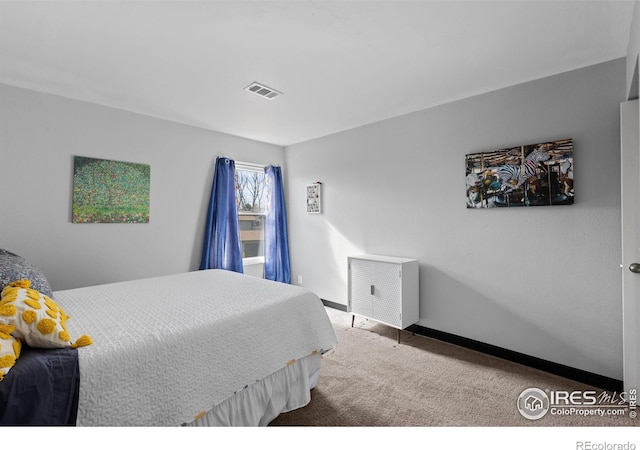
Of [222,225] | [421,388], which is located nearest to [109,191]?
[222,225]

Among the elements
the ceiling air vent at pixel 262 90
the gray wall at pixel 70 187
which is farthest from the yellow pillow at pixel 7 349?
the ceiling air vent at pixel 262 90

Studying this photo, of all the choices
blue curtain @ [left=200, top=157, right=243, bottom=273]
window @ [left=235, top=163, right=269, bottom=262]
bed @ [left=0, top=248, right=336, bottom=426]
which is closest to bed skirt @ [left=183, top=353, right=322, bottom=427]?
bed @ [left=0, top=248, right=336, bottom=426]

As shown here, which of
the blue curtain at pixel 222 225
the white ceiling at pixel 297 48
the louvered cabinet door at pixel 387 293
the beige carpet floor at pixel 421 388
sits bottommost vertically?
the beige carpet floor at pixel 421 388

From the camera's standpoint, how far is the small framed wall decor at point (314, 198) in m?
4.31

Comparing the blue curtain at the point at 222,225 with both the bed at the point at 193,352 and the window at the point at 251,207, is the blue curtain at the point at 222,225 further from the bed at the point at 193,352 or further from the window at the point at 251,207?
the bed at the point at 193,352

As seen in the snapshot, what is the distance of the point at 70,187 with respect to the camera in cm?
290

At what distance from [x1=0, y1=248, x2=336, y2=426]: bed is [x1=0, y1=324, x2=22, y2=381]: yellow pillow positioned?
4cm

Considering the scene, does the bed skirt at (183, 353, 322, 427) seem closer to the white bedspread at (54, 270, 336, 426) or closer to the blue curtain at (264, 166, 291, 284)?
the white bedspread at (54, 270, 336, 426)

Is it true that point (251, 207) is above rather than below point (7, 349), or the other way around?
above

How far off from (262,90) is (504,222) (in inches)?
98.2

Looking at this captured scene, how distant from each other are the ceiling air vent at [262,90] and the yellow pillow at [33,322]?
216 centimetres

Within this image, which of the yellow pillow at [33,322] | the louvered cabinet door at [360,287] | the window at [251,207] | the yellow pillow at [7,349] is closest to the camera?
the yellow pillow at [7,349]

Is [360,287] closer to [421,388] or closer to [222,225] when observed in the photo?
[421,388]

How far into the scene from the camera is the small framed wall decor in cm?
431
